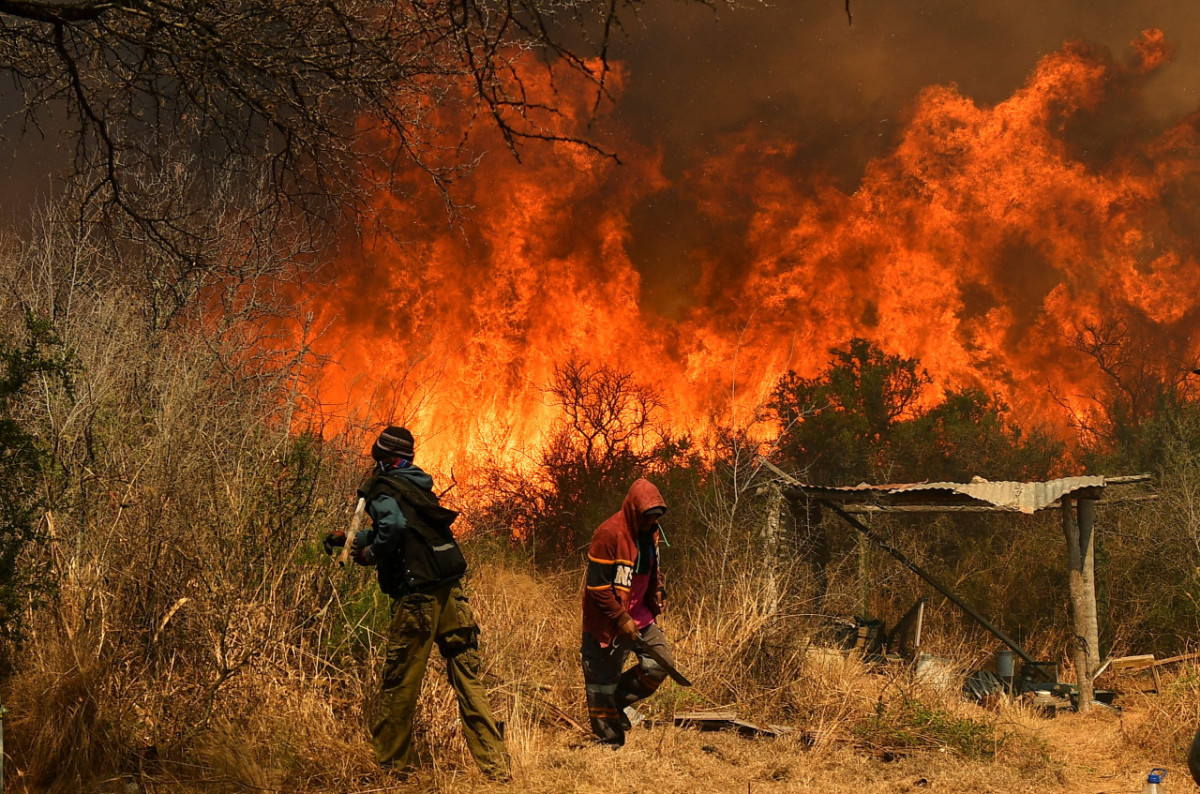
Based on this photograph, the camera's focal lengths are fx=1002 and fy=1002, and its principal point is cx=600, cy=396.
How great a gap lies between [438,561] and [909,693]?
4.62 m

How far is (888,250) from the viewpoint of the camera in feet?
105

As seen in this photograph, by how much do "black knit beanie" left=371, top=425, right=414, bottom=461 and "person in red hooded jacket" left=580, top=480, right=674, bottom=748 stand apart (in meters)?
1.61

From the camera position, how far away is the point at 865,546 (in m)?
13.7

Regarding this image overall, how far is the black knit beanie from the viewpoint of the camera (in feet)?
19.8

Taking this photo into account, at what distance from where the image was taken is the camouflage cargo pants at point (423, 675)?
19.0 feet

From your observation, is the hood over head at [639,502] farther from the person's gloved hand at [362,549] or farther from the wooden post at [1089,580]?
the wooden post at [1089,580]

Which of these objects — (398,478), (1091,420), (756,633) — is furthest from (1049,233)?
(398,478)

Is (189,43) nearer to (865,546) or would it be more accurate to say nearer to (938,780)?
(938,780)

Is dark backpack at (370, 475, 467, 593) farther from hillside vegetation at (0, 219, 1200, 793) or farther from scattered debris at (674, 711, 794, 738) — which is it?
scattered debris at (674, 711, 794, 738)

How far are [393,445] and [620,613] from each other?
79.9 inches

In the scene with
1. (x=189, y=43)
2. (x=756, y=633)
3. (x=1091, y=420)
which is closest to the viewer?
(x=189, y=43)

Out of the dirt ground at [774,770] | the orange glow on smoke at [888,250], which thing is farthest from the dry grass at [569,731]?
the orange glow on smoke at [888,250]

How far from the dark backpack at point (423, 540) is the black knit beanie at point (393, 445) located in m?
0.16

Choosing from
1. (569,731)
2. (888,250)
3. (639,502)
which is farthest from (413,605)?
(888,250)
